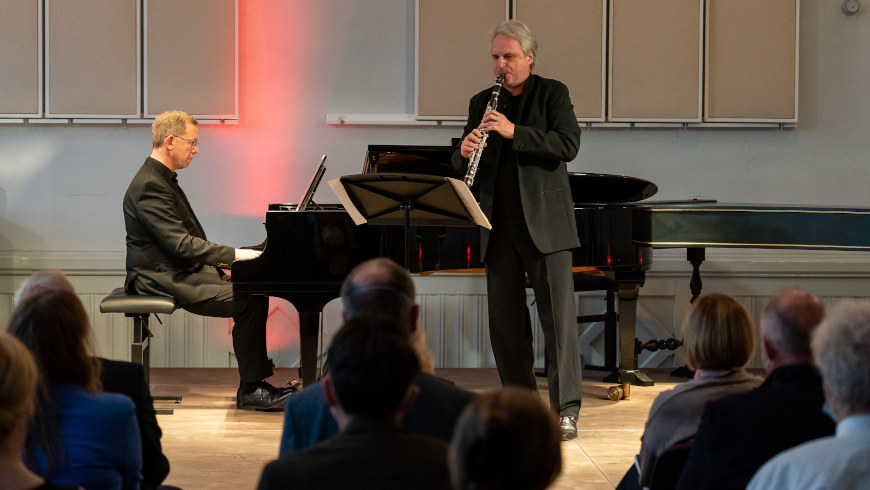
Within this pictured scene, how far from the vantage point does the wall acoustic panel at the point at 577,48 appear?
6309mm

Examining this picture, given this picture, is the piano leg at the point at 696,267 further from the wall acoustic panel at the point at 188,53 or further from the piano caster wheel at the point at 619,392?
the wall acoustic panel at the point at 188,53

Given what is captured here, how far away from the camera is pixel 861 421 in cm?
166

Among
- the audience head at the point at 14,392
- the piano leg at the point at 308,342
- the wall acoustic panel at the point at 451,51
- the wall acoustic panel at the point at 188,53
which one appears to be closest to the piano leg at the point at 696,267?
the wall acoustic panel at the point at 451,51

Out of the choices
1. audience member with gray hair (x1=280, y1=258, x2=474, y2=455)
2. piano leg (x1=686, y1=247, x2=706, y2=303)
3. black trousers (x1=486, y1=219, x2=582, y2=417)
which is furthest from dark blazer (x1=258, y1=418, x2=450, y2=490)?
piano leg (x1=686, y1=247, x2=706, y2=303)

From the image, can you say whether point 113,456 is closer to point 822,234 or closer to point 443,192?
point 443,192

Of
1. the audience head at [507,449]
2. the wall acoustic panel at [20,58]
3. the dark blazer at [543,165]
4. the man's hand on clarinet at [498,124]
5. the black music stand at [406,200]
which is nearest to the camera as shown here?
the audience head at [507,449]

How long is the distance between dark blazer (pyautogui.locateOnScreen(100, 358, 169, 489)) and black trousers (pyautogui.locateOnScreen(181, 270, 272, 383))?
2527 millimetres

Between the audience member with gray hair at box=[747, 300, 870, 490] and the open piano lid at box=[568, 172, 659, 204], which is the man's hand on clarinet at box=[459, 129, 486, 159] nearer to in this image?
the open piano lid at box=[568, 172, 659, 204]

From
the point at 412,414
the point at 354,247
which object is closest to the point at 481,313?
the point at 354,247

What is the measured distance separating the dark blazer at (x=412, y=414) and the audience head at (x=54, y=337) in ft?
1.37

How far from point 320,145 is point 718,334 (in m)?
4.38

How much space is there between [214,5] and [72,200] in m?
1.49

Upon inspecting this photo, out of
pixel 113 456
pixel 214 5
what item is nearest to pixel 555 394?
pixel 113 456

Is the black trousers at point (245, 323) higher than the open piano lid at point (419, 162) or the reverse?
the reverse
